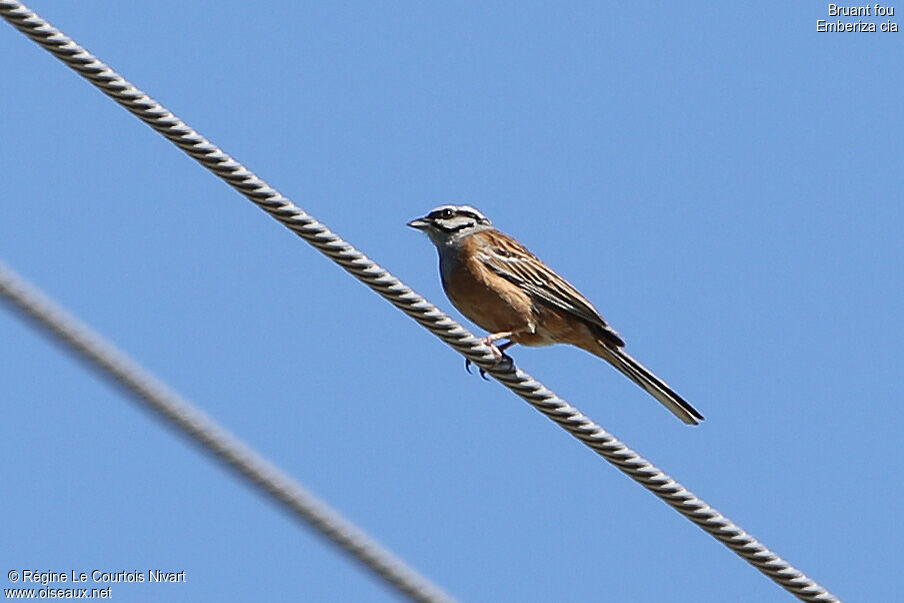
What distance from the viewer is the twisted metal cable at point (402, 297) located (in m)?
5.13

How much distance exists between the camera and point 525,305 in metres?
9.20

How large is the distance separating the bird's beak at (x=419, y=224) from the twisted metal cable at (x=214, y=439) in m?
5.15

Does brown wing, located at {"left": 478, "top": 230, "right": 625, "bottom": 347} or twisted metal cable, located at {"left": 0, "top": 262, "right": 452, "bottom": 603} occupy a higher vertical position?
brown wing, located at {"left": 478, "top": 230, "right": 625, "bottom": 347}

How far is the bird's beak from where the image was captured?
9.92 metres

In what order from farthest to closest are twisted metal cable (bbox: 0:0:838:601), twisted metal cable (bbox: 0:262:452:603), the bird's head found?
1. the bird's head
2. twisted metal cable (bbox: 0:0:838:601)
3. twisted metal cable (bbox: 0:262:452:603)

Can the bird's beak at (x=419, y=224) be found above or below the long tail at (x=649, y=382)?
above

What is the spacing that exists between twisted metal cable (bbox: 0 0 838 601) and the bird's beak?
3296 mm

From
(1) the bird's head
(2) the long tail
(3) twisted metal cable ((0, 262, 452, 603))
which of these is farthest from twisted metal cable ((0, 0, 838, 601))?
(1) the bird's head

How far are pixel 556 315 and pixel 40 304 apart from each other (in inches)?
216

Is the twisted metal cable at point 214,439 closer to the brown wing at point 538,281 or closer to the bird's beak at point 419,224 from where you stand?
the brown wing at point 538,281

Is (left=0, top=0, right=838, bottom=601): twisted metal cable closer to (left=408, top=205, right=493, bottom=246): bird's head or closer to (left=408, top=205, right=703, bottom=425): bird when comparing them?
(left=408, top=205, right=703, bottom=425): bird

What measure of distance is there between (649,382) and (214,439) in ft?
16.2

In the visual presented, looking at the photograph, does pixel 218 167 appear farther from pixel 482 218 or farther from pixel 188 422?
pixel 482 218

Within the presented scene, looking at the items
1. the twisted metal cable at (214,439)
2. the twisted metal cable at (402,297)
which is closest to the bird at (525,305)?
the twisted metal cable at (402,297)
